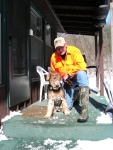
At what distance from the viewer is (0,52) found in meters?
4.39

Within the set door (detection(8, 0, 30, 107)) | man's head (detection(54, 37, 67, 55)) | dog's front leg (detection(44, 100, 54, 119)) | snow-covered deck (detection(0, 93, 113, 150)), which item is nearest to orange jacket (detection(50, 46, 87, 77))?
man's head (detection(54, 37, 67, 55))

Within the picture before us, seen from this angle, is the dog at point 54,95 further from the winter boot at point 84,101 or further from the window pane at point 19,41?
the window pane at point 19,41

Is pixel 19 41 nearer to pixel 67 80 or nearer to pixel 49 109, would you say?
pixel 67 80

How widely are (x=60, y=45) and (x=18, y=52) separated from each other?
1.27 metres

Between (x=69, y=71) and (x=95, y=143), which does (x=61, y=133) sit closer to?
(x=95, y=143)

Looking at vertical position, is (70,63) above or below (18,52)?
below

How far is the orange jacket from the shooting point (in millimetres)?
4422

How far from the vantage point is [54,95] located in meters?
4.54

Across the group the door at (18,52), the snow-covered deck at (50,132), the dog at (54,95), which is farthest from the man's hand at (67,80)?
the door at (18,52)

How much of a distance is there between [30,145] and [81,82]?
1.38 m

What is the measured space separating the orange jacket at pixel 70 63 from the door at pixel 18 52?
786mm

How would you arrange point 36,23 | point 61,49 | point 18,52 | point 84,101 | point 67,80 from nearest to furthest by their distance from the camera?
point 84,101 < point 61,49 < point 67,80 < point 18,52 < point 36,23

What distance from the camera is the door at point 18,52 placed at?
475 cm

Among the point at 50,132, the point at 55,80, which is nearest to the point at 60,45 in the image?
the point at 55,80
